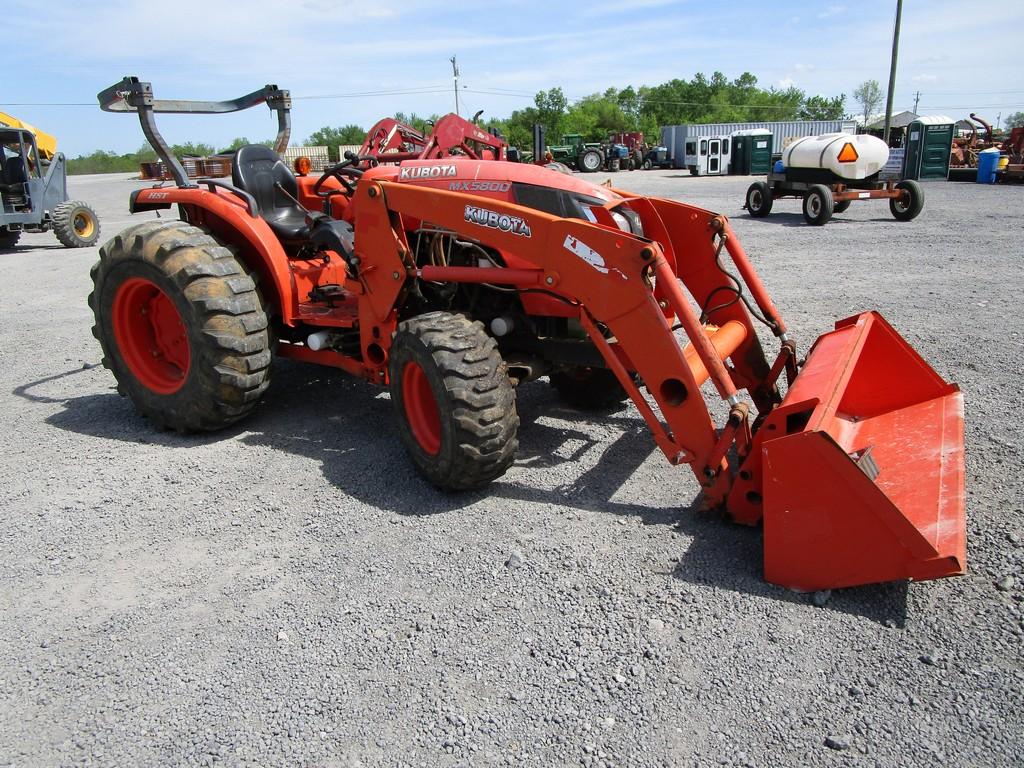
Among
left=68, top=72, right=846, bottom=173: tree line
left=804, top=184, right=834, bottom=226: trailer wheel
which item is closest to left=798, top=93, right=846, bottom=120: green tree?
left=68, top=72, right=846, bottom=173: tree line

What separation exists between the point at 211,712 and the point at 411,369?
1.86 metres

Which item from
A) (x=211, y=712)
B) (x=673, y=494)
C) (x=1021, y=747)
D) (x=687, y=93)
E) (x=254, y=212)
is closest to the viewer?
(x=1021, y=747)

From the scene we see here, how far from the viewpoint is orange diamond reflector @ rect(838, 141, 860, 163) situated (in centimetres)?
1413

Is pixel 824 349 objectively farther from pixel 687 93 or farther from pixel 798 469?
pixel 687 93

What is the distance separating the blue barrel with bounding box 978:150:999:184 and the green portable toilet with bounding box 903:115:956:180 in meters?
1.28

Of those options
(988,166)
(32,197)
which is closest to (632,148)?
(988,166)

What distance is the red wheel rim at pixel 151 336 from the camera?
189 inches

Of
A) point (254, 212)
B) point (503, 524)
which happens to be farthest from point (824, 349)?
point (254, 212)

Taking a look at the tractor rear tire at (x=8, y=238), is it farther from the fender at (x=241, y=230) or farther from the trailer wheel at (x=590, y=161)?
the trailer wheel at (x=590, y=161)

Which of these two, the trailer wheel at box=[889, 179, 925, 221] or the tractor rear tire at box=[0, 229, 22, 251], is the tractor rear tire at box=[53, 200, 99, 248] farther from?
the trailer wheel at box=[889, 179, 925, 221]

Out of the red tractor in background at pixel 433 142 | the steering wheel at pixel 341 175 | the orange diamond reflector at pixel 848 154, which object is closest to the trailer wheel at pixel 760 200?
the orange diamond reflector at pixel 848 154

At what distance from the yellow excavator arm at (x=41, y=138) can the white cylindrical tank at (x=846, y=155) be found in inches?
587

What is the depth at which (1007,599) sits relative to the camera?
274cm

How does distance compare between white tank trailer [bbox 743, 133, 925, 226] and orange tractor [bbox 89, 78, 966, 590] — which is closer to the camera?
orange tractor [bbox 89, 78, 966, 590]
